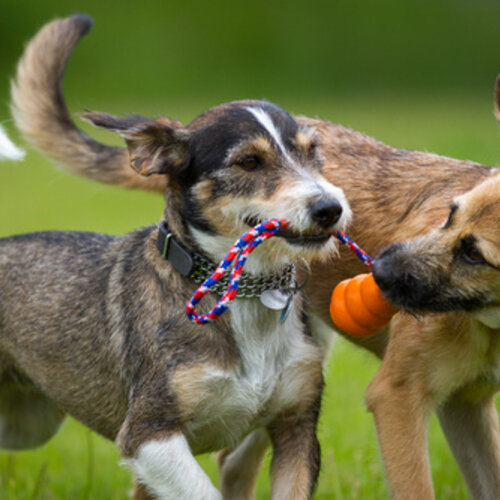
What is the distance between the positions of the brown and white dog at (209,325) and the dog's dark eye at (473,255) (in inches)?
22.1

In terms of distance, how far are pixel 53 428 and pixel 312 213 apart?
2.44 m

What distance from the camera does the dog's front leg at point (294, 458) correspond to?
4441mm

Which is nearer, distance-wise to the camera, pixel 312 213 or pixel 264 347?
pixel 312 213

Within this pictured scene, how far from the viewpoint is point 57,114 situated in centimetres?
598

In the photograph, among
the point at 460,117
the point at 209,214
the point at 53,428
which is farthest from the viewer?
the point at 460,117

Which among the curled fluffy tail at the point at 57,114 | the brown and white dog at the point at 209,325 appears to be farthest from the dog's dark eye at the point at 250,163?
the curled fluffy tail at the point at 57,114

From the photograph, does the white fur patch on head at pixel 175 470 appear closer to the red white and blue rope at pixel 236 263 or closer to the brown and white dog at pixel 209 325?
the brown and white dog at pixel 209 325

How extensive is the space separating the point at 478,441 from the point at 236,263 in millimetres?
1812

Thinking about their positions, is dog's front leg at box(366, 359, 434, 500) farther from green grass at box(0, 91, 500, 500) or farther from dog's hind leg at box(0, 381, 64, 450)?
dog's hind leg at box(0, 381, 64, 450)

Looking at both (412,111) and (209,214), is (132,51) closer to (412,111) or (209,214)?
(412,111)

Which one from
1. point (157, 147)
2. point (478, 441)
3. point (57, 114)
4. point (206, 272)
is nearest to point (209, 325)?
point (206, 272)

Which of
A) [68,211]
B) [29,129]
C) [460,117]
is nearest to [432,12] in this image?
[460,117]

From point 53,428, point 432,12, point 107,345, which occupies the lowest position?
point 432,12

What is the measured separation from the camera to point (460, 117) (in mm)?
26312
